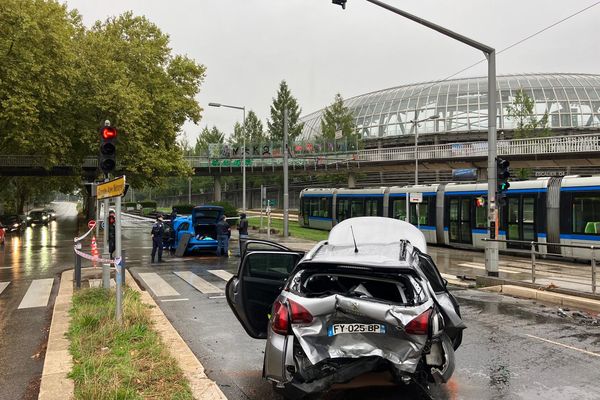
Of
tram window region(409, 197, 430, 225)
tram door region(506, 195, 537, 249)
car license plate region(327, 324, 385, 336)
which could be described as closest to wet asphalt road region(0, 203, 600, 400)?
car license plate region(327, 324, 385, 336)

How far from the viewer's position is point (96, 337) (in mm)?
6547

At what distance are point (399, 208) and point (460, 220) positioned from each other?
459cm

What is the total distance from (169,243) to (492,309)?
570 inches

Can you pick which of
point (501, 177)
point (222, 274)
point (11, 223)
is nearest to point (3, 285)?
point (222, 274)

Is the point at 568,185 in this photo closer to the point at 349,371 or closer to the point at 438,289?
the point at 438,289

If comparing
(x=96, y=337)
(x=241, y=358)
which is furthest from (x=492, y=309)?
(x=96, y=337)

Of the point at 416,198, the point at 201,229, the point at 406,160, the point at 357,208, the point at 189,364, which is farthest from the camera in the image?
the point at 406,160

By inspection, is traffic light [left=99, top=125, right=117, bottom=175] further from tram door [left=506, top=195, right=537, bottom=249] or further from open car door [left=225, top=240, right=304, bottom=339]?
tram door [left=506, top=195, right=537, bottom=249]

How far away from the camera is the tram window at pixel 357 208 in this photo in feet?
96.5

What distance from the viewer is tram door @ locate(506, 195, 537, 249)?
18.9 m

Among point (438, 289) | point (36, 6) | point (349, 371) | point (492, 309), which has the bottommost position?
point (492, 309)

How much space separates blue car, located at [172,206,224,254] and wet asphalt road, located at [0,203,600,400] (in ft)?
23.2

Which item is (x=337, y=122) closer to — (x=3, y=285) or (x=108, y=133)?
(x=3, y=285)

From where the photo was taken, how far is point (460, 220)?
74.0 ft
